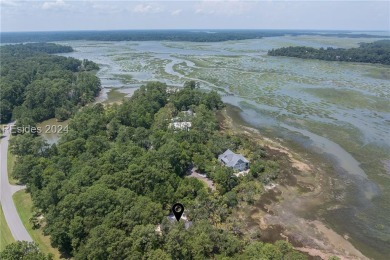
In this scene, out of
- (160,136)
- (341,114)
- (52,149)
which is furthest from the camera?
(341,114)

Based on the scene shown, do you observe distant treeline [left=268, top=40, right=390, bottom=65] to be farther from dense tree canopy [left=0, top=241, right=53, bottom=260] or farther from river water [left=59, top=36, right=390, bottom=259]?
dense tree canopy [left=0, top=241, right=53, bottom=260]

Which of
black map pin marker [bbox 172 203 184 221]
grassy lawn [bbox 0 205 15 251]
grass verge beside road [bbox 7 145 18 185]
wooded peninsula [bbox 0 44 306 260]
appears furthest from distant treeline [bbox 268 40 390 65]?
grassy lawn [bbox 0 205 15 251]

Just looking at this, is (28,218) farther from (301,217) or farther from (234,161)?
(301,217)

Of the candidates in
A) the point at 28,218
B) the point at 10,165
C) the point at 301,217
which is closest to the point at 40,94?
the point at 10,165

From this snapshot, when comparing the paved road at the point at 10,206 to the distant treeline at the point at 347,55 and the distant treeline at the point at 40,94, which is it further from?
the distant treeline at the point at 347,55

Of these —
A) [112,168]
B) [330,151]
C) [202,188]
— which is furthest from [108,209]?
[330,151]

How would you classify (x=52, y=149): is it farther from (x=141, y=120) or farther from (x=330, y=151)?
(x=330, y=151)
